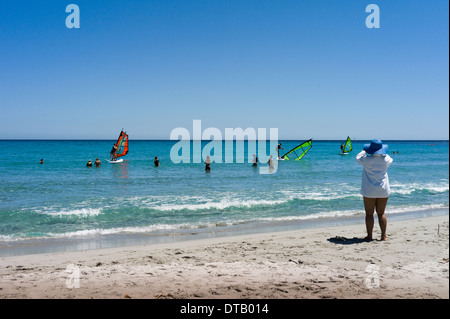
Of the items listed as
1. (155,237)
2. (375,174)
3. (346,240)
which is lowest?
(155,237)

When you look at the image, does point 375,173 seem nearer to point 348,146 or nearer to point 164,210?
point 164,210

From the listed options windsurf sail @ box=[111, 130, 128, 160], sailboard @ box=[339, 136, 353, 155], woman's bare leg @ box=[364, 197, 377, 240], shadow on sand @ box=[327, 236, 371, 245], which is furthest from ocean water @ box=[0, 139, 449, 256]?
sailboard @ box=[339, 136, 353, 155]

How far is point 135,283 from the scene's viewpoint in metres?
4.07

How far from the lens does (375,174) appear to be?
536cm

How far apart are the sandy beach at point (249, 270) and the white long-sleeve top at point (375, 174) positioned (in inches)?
35.6

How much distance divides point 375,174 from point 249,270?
2.62 m

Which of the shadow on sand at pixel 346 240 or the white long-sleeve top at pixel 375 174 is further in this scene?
the shadow on sand at pixel 346 240

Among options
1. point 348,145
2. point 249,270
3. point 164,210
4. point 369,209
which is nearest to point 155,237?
point 164,210

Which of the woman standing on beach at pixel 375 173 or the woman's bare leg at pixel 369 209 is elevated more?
the woman standing on beach at pixel 375 173

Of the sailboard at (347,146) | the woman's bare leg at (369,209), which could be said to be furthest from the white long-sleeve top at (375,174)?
the sailboard at (347,146)

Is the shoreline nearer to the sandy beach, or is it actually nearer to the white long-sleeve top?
the sandy beach

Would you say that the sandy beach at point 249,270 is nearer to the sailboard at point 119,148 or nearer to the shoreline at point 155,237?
the shoreline at point 155,237

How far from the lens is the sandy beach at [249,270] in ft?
12.0
